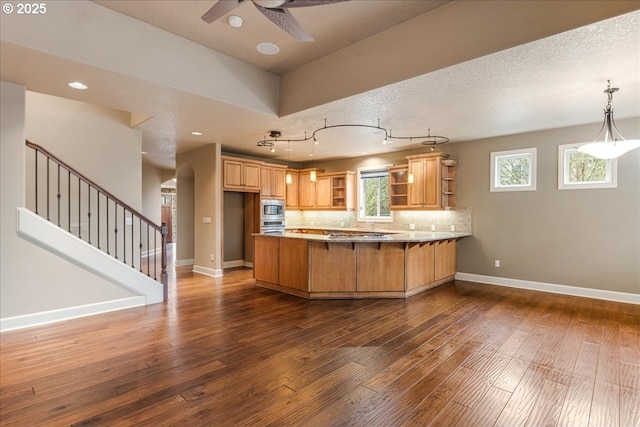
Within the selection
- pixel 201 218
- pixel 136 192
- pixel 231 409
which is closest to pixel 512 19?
pixel 231 409

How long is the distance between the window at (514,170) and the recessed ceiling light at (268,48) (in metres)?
4.50

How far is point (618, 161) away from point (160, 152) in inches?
348

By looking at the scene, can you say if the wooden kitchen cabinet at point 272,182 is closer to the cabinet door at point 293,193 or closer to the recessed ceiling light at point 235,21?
the cabinet door at point 293,193

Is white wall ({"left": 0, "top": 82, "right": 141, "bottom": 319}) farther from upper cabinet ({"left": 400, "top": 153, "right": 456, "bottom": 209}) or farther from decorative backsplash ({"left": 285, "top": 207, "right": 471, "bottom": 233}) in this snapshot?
upper cabinet ({"left": 400, "top": 153, "right": 456, "bottom": 209})

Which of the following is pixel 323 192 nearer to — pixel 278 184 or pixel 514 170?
pixel 278 184

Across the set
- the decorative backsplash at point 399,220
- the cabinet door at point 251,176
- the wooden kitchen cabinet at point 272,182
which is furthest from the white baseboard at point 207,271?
the decorative backsplash at point 399,220

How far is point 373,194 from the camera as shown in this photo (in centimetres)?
799

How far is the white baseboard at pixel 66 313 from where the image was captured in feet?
11.7

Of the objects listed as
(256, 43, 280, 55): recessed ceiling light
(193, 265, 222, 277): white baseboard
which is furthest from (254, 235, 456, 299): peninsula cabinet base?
(256, 43, 280, 55): recessed ceiling light

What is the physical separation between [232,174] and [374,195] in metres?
3.47

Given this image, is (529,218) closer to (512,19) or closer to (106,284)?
(512,19)

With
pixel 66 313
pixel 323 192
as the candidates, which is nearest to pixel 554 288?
pixel 323 192

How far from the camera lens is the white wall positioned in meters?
3.52

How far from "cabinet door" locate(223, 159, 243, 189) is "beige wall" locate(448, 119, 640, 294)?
4529 millimetres
